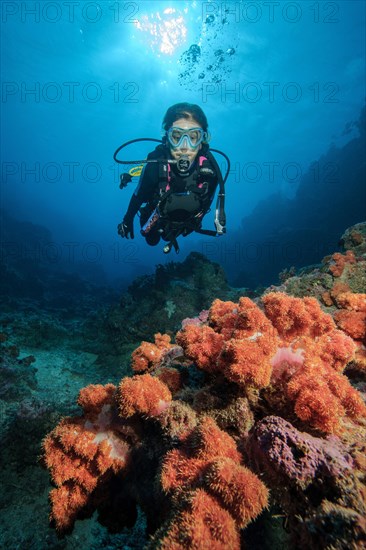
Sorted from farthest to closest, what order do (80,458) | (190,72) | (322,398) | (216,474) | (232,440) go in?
1. (190,72)
2. (80,458)
3. (232,440)
4. (322,398)
5. (216,474)

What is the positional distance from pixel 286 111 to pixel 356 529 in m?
48.8

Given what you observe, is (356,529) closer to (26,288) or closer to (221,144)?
(26,288)

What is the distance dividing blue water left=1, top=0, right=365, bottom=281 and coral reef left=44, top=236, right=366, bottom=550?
2660cm

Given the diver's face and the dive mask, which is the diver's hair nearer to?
the diver's face

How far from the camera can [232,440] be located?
1.70 m

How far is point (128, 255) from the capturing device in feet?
236

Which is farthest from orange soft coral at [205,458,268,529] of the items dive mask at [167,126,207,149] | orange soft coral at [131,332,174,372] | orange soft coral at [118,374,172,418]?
dive mask at [167,126,207,149]

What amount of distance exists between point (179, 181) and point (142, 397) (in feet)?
17.5

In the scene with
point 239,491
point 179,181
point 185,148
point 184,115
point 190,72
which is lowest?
point 239,491

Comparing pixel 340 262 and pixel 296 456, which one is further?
pixel 340 262

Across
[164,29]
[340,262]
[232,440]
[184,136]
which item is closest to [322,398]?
[232,440]

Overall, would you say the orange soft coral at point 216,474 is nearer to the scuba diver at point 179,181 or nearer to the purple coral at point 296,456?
the purple coral at point 296,456

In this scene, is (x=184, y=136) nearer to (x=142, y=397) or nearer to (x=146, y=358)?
(x=146, y=358)

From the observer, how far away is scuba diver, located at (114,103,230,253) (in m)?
6.18
